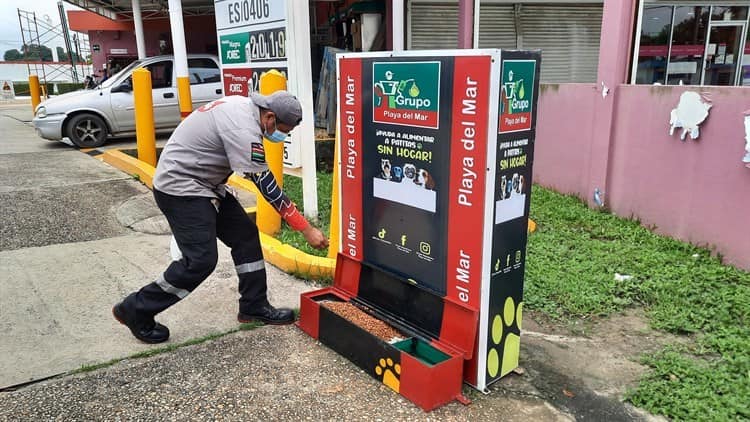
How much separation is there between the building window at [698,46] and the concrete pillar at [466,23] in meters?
3.46

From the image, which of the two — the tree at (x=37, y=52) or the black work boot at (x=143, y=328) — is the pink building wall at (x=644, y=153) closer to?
the black work boot at (x=143, y=328)

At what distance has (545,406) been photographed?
9.81 feet

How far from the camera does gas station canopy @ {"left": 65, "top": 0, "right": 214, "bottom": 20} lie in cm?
1601

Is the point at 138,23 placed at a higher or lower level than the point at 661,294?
higher

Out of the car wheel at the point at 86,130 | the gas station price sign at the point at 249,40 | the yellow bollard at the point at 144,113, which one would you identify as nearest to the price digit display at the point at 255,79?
the gas station price sign at the point at 249,40

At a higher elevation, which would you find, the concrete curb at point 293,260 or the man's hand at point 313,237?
the man's hand at point 313,237

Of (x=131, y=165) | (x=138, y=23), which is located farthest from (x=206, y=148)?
(x=138, y=23)

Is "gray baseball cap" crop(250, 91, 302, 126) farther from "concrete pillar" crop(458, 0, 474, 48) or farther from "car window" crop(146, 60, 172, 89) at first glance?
"car window" crop(146, 60, 172, 89)

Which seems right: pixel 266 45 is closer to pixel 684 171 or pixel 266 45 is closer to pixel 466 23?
pixel 684 171

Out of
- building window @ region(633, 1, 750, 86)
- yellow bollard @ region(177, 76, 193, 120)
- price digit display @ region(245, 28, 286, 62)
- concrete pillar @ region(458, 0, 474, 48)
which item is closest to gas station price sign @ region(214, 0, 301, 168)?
price digit display @ region(245, 28, 286, 62)

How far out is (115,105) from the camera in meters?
10.3

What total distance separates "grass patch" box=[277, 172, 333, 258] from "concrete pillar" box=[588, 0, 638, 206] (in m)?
3.05

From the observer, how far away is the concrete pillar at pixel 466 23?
9.18m

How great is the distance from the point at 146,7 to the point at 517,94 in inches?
664
